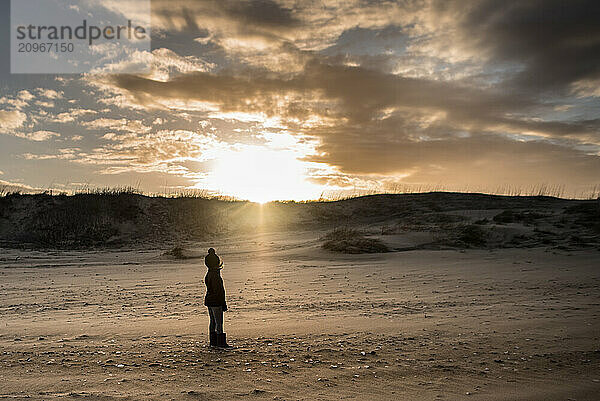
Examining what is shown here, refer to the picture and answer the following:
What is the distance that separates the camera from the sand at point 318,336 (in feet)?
17.9

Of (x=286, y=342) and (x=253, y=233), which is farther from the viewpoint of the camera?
(x=253, y=233)

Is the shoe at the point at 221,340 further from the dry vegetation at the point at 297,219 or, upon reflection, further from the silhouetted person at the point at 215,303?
the dry vegetation at the point at 297,219

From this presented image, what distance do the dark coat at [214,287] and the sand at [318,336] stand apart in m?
0.68

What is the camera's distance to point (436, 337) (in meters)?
7.41

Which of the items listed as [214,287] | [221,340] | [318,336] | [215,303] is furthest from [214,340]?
[318,336]

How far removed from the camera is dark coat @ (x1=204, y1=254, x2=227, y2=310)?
24.2 feet

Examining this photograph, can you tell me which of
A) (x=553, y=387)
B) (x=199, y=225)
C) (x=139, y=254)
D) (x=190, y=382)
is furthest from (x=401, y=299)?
(x=199, y=225)

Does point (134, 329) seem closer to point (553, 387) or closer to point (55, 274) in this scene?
point (553, 387)

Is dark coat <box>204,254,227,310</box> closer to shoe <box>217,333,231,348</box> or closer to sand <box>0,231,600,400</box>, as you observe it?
shoe <box>217,333,231,348</box>

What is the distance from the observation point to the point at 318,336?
300 inches

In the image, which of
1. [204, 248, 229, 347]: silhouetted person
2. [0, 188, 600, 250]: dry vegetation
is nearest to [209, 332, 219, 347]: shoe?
[204, 248, 229, 347]: silhouetted person

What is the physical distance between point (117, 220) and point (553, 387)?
34581mm

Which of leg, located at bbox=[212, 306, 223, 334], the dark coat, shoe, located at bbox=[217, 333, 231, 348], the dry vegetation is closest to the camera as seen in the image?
shoe, located at bbox=[217, 333, 231, 348]

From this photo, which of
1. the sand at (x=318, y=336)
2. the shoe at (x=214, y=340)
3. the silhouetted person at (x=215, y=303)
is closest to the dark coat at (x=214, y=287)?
the silhouetted person at (x=215, y=303)
